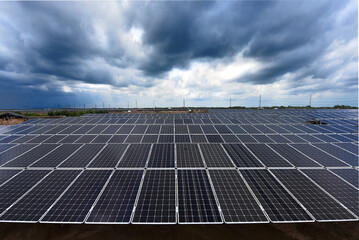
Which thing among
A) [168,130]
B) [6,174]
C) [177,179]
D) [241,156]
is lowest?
[177,179]

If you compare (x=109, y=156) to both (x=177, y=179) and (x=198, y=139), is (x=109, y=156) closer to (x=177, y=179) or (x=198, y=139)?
(x=177, y=179)

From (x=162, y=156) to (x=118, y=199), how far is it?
206 inches

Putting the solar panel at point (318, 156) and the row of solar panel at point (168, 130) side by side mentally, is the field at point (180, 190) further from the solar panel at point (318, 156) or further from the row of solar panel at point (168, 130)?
the row of solar panel at point (168, 130)

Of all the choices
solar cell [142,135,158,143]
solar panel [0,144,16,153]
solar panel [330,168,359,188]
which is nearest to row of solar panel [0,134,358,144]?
solar cell [142,135,158,143]

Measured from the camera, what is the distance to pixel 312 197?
30.7 feet

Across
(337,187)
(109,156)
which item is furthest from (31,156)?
(337,187)

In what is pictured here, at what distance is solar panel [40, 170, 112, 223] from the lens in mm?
7980

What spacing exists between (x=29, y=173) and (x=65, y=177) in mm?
3749

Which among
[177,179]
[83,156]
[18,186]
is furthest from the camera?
[83,156]

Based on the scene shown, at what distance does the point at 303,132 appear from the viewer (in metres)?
19.6

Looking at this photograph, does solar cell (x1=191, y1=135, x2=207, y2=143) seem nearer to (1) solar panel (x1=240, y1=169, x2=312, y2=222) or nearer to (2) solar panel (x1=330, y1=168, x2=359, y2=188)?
(1) solar panel (x1=240, y1=169, x2=312, y2=222)

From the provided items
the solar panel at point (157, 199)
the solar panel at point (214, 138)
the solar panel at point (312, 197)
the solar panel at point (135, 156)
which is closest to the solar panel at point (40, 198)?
the solar panel at point (135, 156)

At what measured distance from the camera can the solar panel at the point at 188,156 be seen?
39.3ft

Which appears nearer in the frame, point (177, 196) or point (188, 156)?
point (177, 196)
